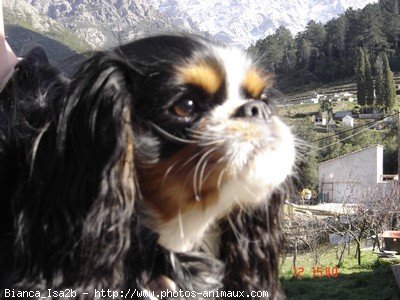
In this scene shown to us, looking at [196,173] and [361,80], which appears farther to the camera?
[361,80]

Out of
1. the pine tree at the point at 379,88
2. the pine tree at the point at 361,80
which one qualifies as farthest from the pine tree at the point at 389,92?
the pine tree at the point at 361,80

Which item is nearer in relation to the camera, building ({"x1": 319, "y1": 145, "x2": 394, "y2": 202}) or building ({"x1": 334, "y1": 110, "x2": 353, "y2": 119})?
building ({"x1": 319, "y1": 145, "x2": 394, "y2": 202})

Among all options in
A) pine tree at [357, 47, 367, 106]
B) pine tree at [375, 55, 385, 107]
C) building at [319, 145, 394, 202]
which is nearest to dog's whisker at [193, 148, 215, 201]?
building at [319, 145, 394, 202]

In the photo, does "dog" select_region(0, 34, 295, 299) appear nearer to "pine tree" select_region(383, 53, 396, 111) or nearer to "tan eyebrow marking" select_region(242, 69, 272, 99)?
"tan eyebrow marking" select_region(242, 69, 272, 99)

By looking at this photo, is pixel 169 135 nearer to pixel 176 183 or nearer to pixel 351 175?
pixel 176 183

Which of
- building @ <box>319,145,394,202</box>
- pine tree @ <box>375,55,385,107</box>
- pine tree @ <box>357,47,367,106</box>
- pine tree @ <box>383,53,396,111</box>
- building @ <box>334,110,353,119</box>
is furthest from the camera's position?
pine tree @ <box>357,47,367,106</box>

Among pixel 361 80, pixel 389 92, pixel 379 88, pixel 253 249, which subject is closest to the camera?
pixel 253 249

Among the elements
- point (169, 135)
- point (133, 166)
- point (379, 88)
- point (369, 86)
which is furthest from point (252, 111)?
point (369, 86)
